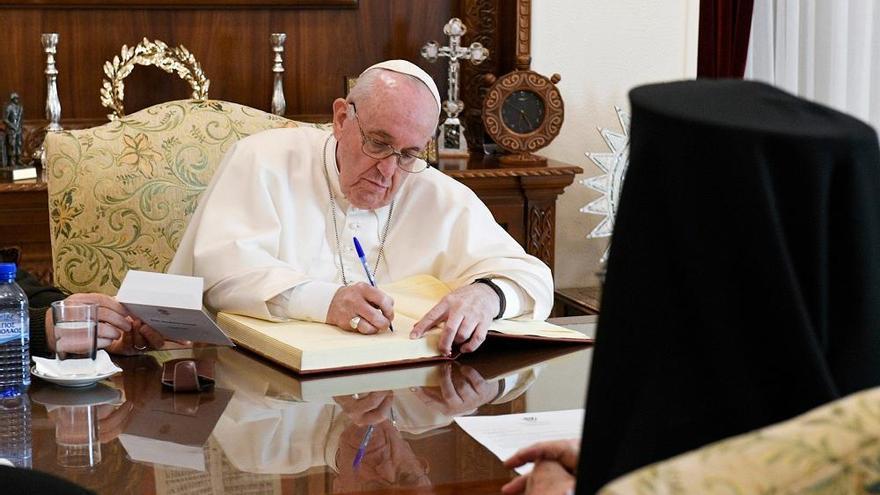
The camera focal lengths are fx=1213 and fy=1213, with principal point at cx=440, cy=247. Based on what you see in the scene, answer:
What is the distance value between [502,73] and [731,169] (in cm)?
380

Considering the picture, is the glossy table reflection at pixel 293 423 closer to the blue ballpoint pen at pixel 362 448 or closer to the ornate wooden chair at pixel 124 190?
the blue ballpoint pen at pixel 362 448

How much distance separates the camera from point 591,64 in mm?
4609

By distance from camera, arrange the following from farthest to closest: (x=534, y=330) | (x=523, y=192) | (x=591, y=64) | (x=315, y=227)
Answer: (x=591, y=64) < (x=523, y=192) < (x=315, y=227) < (x=534, y=330)

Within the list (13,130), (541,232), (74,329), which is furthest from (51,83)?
(74,329)

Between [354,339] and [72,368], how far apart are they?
0.51 meters

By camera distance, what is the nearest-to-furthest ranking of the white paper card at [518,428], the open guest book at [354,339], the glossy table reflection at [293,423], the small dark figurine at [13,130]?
the glossy table reflection at [293,423], the white paper card at [518,428], the open guest book at [354,339], the small dark figurine at [13,130]

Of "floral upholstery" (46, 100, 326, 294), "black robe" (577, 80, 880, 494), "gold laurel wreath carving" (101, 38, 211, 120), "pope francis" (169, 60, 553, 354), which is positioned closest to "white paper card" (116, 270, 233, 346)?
"pope francis" (169, 60, 553, 354)

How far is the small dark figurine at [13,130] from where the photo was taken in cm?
409

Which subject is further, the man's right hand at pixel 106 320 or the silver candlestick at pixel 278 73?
the silver candlestick at pixel 278 73

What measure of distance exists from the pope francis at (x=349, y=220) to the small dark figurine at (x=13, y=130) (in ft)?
4.64

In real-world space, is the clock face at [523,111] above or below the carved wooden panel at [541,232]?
above

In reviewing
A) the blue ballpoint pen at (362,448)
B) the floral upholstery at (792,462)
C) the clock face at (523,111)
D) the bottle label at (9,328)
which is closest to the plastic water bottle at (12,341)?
the bottle label at (9,328)

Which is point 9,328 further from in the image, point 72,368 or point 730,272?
point 730,272

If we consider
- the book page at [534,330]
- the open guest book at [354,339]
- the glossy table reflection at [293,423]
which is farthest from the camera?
the book page at [534,330]
